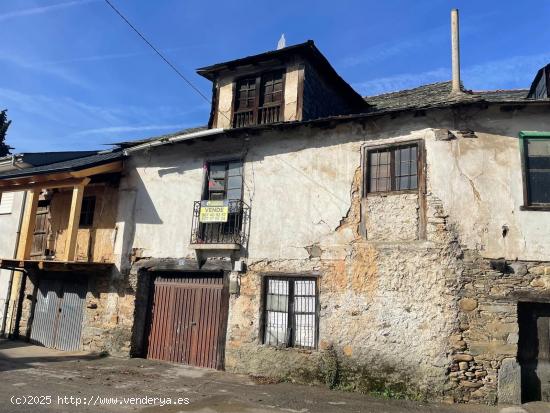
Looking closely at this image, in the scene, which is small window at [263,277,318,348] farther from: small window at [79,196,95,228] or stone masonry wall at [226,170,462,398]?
small window at [79,196,95,228]

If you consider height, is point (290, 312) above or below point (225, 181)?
below

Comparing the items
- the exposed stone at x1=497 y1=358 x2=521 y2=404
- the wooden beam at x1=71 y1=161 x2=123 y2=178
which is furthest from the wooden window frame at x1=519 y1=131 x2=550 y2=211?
the wooden beam at x1=71 y1=161 x2=123 y2=178

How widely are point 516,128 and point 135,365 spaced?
9754mm

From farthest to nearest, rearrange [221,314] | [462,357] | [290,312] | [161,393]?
[221,314] < [290,312] < [161,393] < [462,357]

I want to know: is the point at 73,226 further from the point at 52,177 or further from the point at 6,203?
the point at 6,203

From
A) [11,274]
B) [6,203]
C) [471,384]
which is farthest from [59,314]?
[471,384]

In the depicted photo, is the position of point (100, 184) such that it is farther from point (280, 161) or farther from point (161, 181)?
point (280, 161)

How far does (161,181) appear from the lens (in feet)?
39.5

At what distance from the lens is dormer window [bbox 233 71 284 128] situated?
11438 mm

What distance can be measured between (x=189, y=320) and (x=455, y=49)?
8.94 meters

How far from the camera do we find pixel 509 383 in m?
7.68

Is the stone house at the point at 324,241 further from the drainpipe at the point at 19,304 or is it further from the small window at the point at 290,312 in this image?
the drainpipe at the point at 19,304

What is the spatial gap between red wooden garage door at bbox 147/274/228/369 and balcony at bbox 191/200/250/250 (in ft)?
2.83

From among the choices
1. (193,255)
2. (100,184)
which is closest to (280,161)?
(193,255)
